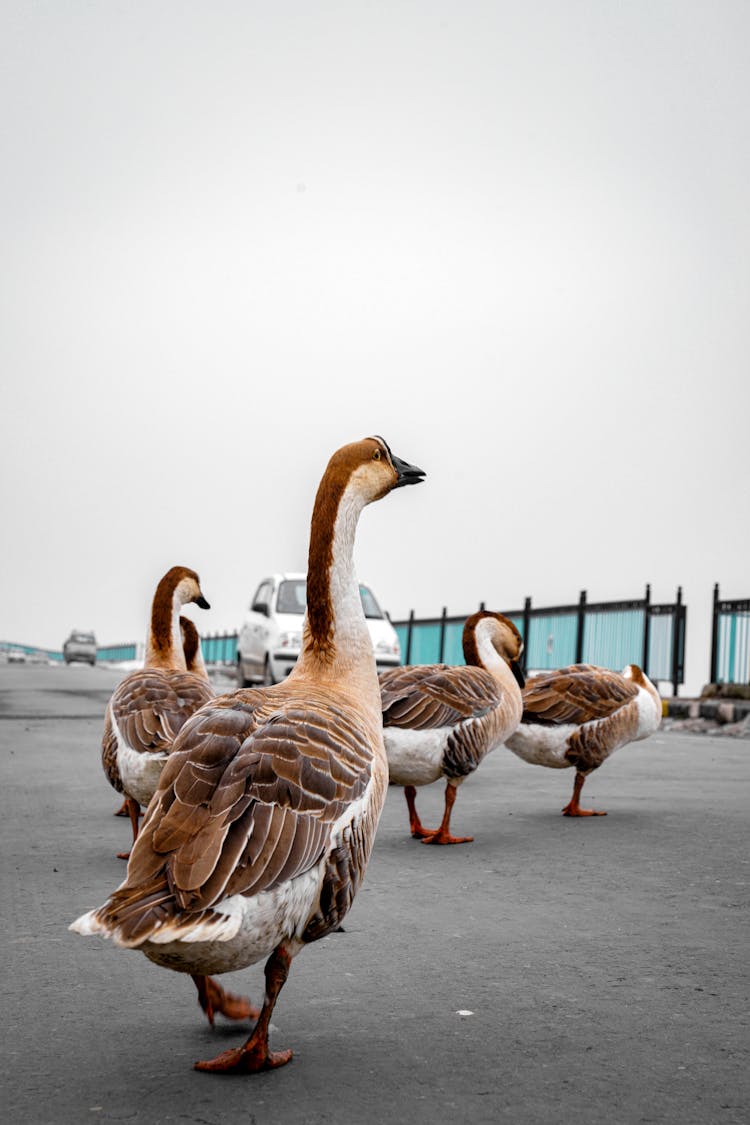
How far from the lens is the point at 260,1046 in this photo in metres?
3.38

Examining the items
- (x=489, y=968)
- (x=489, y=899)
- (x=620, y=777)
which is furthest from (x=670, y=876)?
(x=620, y=777)

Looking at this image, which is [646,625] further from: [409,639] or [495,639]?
[495,639]

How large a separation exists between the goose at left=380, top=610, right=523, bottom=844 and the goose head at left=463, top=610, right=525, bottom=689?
466 millimetres

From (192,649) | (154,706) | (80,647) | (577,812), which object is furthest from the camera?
(80,647)

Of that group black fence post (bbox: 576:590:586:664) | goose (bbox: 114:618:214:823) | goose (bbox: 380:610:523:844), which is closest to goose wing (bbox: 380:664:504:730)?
goose (bbox: 380:610:523:844)

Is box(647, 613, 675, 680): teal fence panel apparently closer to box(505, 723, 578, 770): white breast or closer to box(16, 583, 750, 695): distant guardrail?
box(16, 583, 750, 695): distant guardrail

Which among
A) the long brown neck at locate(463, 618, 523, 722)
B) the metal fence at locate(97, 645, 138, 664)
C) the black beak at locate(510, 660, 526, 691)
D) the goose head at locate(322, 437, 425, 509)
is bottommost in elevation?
the metal fence at locate(97, 645, 138, 664)

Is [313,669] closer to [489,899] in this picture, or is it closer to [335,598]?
[335,598]

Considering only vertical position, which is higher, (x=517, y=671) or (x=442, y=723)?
(x=517, y=671)

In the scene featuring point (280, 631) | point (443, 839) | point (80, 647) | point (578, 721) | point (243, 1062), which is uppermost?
point (280, 631)

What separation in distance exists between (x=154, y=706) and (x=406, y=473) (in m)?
2.44

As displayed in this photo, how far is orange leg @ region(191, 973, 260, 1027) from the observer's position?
12.1 feet

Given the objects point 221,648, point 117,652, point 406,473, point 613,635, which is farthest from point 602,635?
point 117,652

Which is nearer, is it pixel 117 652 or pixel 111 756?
pixel 111 756
